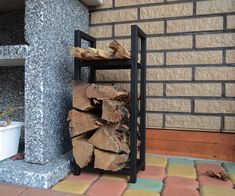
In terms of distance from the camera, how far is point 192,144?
1.59m

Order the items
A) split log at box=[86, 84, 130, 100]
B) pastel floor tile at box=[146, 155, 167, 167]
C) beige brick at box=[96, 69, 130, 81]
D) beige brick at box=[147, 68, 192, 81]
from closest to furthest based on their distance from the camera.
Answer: split log at box=[86, 84, 130, 100]
pastel floor tile at box=[146, 155, 167, 167]
beige brick at box=[147, 68, 192, 81]
beige brick at box=[96, 69, 130, 81]

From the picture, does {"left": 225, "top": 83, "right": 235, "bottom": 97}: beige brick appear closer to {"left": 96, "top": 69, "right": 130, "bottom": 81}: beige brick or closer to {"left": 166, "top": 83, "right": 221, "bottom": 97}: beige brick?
{"left": 166, "top": 83, "right": 221, "bottom": 97}: beige brick

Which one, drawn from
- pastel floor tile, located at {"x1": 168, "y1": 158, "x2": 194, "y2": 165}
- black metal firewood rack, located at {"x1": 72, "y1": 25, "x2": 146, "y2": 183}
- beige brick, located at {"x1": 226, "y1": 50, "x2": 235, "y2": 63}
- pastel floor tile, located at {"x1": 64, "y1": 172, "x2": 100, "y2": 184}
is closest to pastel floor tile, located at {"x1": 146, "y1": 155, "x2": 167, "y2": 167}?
pastel floor tile, located at {"x1": 168, "y1": 158, "x2": 194, "y2": 165}

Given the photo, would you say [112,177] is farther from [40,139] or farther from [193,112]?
[193,112]

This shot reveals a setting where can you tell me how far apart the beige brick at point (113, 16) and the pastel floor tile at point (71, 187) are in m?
1.13

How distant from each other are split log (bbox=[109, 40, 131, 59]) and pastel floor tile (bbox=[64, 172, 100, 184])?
2.05 feet

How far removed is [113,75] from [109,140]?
654mm

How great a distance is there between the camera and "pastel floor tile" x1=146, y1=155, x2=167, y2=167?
1.49 m

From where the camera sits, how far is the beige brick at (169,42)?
5.27 feet

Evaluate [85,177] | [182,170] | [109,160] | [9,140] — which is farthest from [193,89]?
[9,140]

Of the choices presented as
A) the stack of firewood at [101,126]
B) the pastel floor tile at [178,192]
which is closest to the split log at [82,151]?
the stack of firewood at [101,126]

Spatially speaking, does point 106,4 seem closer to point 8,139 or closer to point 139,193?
point 8,139

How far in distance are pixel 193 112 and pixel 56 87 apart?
864 millimetres

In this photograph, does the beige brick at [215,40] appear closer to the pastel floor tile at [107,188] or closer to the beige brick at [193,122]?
the beige brick at [193,122]
